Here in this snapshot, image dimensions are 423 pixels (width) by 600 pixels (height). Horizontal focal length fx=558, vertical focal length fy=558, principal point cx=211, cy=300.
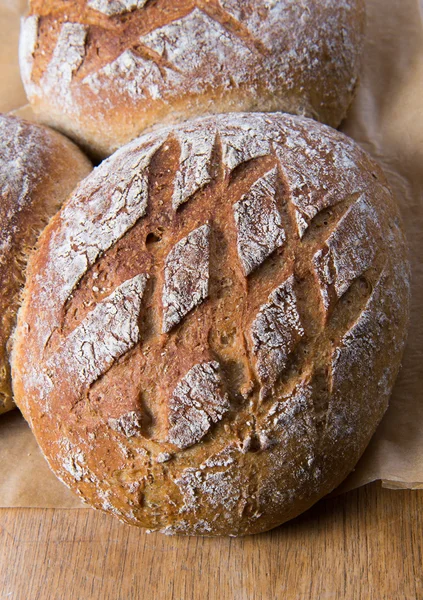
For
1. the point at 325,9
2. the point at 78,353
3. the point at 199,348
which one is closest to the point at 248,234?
the point at 199,348

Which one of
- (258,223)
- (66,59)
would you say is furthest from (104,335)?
(66,59)

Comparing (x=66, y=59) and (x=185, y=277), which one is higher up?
(x=66, y=59)

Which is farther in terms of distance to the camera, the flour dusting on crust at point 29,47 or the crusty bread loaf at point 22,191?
the flour dusting on crust at point 29,47

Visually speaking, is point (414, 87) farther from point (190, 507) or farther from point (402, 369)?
point (190, 507)

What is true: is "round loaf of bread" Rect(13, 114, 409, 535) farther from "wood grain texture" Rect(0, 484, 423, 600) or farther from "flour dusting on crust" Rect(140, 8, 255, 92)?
"flour dusting on crust" Rect(140, 8, 255, 92)

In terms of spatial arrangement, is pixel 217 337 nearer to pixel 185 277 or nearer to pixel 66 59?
pixel 185 277

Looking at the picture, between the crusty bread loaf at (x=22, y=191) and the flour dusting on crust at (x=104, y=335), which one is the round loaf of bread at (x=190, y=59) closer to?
the crusty bread loaf at (x=22, y=191)

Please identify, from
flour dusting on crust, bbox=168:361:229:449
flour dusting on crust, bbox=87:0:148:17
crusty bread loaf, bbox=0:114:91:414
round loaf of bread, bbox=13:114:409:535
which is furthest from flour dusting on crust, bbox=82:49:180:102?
flour dusting on crust, bbox=168:361:229:449

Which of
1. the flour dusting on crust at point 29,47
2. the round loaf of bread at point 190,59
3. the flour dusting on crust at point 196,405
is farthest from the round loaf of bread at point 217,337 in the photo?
the flour dusting on crust at point 29,47
